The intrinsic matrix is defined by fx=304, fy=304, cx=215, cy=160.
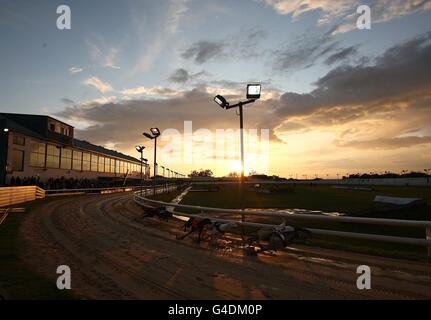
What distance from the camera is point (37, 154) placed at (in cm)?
4259

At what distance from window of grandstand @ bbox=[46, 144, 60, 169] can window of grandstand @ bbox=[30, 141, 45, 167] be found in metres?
1.48

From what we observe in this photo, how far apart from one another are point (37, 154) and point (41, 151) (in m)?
1.15

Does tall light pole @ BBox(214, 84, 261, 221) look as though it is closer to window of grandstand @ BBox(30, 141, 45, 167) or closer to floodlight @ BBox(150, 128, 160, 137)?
floodlight @ BBox(150, 128, 160, 137)

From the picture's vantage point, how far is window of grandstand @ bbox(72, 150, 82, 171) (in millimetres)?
54625

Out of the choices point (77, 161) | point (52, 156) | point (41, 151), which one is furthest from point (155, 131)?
point (77, 161)

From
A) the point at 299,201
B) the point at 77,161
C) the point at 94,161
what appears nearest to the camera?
the point at 299,201

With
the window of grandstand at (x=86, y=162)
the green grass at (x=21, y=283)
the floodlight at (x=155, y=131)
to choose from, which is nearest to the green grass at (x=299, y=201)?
the floodlight at (x=155, y=131)

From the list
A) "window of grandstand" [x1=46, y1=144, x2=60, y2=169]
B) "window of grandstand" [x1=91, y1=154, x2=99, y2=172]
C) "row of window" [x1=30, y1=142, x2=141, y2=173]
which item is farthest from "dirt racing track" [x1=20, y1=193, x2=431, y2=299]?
"window of grandstand" [x1=91, y1=154, x2=99, y2=172]

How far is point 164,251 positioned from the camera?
8227 mm

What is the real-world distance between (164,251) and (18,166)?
125ft

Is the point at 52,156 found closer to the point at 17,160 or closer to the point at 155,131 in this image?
the point at 17,160

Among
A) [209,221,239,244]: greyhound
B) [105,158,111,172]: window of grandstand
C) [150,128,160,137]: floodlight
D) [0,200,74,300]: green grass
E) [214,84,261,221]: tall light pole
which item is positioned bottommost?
[0,200,74,300]: green grass
